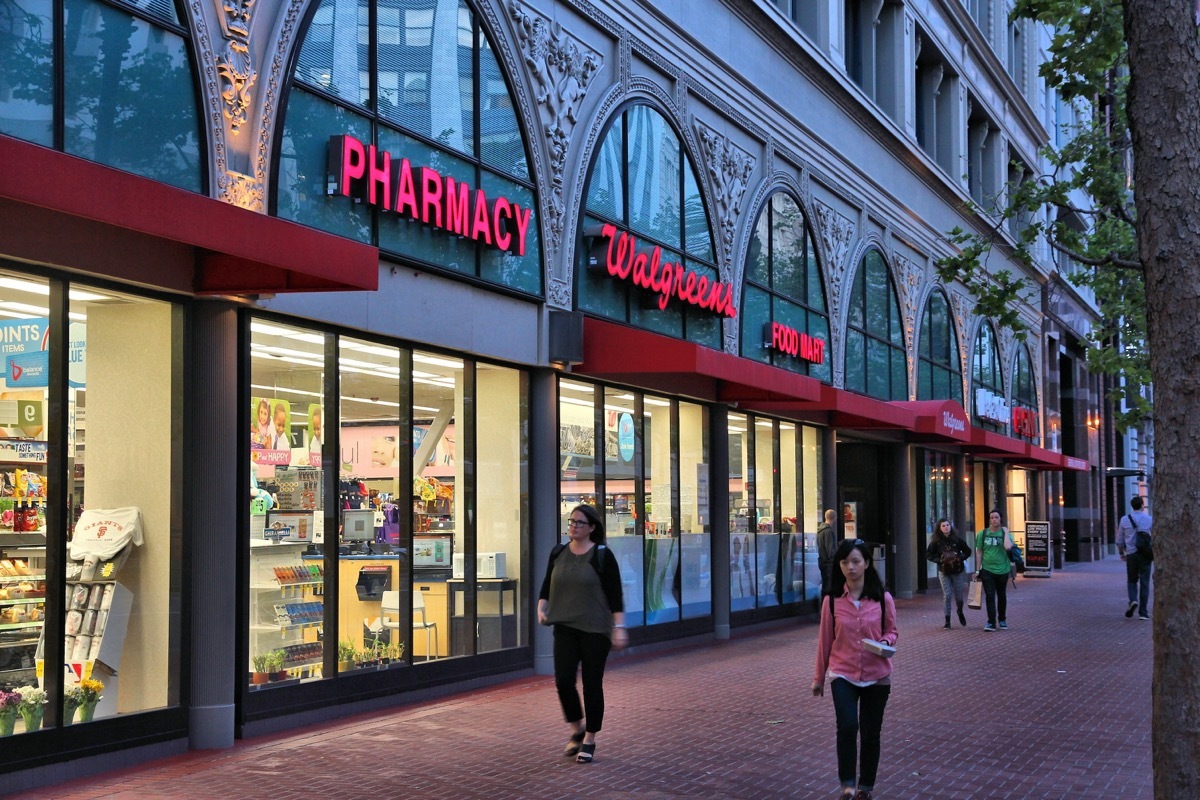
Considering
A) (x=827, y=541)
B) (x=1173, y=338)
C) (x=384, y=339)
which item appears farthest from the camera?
(x=827, y=541)

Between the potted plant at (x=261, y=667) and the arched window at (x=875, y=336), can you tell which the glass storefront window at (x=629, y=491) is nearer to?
the potted plant at (x=261, y=667)

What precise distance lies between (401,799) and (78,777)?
8.01 feet

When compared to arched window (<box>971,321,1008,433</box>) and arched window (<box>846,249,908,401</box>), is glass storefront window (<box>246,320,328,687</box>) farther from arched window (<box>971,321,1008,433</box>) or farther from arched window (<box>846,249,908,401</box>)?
arched window (<box>971,321,1008,433</box>)

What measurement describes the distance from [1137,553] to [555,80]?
45.8 ft

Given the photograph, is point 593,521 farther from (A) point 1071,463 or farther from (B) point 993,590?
(A) point 1071,463

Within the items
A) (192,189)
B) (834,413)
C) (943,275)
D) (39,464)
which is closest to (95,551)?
(39,464)

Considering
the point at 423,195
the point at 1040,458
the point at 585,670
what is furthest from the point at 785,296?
the point at 1040,458

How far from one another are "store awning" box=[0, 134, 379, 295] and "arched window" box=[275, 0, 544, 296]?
48.8 inches

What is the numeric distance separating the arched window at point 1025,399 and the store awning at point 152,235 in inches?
1469

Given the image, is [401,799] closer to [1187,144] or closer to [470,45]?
[1187,144]

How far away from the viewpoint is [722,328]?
21.5 m

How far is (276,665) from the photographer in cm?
1175

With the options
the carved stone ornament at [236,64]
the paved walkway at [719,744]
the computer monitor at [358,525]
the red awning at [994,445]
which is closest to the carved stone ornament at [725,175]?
the paved walkway at [719,744]

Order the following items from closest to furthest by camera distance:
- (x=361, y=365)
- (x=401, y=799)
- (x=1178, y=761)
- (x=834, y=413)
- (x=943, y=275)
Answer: (x=1178, y=761), (x=401, y=799), (x=361, y=365), (x=943, y=275), (x=834, y=413)
